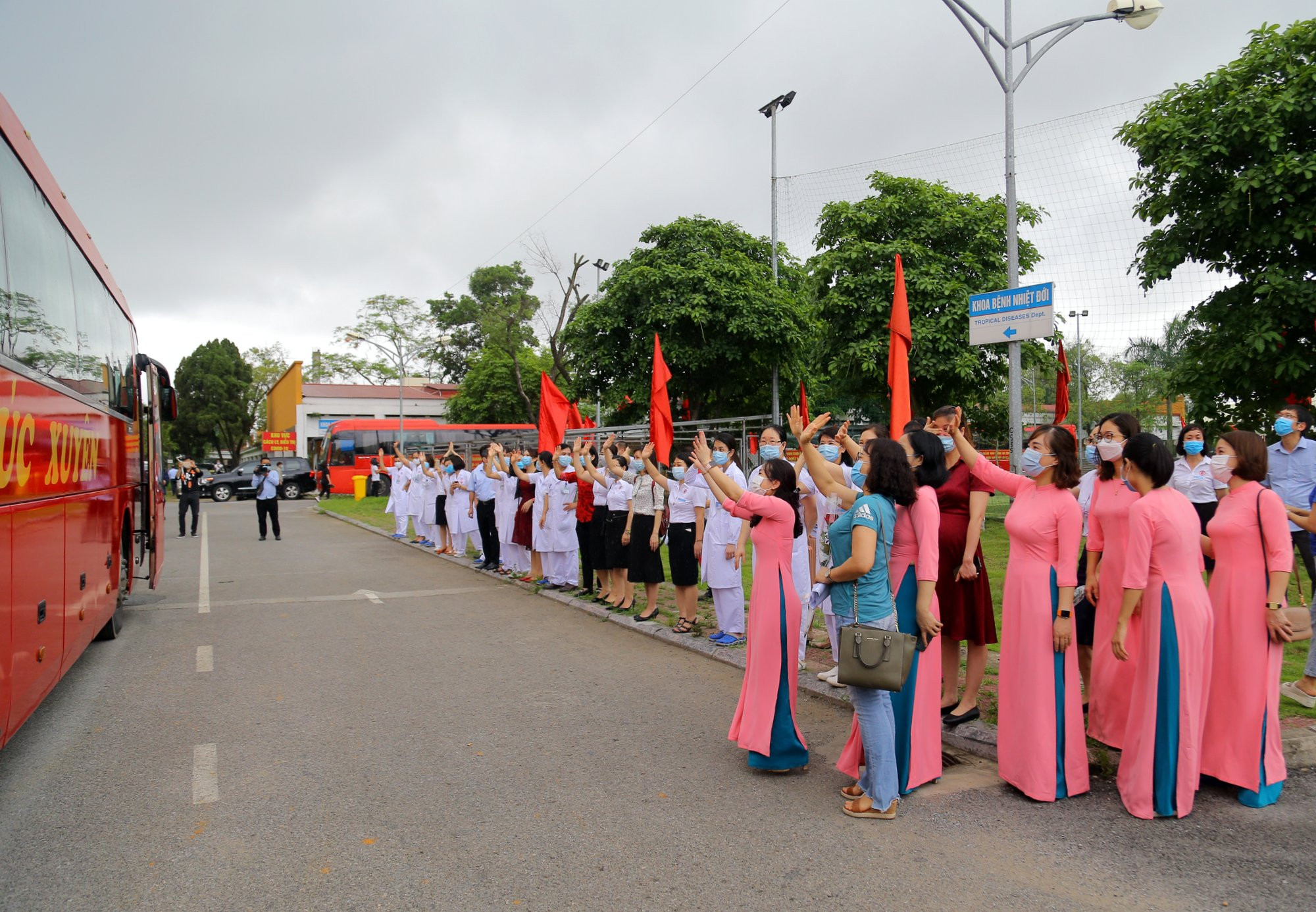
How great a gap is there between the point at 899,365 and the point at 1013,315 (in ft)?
9.41

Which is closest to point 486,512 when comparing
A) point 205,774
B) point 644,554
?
point 644,554

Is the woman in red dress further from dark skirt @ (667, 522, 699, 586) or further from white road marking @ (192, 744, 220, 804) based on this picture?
white road marking @ (192, 744, 220, 804)

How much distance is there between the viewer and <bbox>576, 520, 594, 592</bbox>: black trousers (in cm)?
1044

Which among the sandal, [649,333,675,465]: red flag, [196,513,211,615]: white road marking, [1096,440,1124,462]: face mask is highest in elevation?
[649,333,675,465]: red flag

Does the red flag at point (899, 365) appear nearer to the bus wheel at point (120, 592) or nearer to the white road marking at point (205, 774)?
the white road marking at point (205, 774)

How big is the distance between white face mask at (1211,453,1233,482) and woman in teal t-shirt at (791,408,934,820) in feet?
5.61

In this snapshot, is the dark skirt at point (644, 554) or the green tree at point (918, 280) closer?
the dark skirt at point (644, 554)

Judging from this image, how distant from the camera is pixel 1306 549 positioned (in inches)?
318

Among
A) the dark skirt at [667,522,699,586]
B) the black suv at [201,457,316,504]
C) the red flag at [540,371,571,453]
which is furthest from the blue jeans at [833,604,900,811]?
the black suv at [201,457,316,504]

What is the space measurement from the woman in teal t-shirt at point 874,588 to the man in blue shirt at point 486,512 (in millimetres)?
9658

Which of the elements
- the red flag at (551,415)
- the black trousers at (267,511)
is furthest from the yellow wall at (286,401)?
the red flag at (551,415)

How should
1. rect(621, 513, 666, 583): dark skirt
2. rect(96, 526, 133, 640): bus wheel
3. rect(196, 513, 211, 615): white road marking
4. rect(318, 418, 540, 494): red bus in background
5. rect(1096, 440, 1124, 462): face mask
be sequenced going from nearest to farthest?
rect(1096, 440, 1124, 462): face mask → rect(96, 526, 133, 640): bus wheel → rect(621, 513, 666, 583): dark skirt → rect(196, 513, 211, 615): white road marking → rect(318, 418, 540, 494): red bus in background

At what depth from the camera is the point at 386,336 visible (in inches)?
2469

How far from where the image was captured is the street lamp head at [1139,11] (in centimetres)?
996
